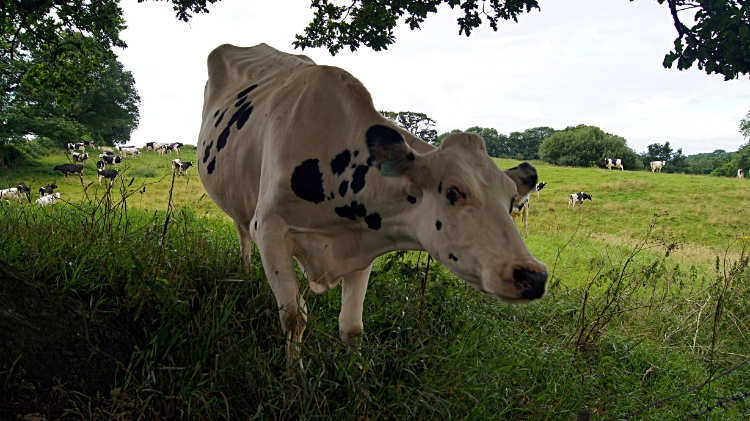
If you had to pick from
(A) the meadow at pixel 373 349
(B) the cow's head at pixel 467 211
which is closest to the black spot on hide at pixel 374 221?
(B) the cow's head at pixel 467 211

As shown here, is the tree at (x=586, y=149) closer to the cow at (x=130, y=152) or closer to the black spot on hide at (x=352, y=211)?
the cow at (x=130, y=152)

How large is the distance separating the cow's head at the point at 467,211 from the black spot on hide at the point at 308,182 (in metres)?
0.43

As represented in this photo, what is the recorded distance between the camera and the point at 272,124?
9.85 ft

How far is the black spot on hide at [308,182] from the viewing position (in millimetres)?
2682

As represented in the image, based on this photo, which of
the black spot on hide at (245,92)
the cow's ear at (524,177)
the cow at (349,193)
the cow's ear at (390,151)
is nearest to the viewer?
the cow at (349,193)

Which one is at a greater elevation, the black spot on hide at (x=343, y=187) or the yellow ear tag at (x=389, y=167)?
the yellow ear tag at (x=389, y=167)

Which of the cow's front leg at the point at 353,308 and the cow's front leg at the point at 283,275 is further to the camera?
the cow's front leg at the point at 353,308

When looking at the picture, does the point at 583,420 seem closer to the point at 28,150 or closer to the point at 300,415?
the point at 300,415

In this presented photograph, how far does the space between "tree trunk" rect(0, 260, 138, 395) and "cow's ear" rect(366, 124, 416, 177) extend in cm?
172

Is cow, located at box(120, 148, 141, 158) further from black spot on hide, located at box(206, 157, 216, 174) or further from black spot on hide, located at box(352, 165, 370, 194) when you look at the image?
black spot on hide, located at box(352, 165, 370, 194)

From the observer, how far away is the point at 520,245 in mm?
1950

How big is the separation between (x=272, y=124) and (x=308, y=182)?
0.61m

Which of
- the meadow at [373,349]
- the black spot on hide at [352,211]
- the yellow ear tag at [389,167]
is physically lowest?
the meadow at [373,349]

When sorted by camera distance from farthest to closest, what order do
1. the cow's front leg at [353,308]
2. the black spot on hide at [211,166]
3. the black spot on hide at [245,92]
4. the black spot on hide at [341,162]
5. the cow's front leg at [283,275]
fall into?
the black spot on hide at [245,92] < the black spot on hide at [211,166] < the cow's front leg at [353,308] < the cow's front leg at [283,275] < the black spot on hide at [341,162]
